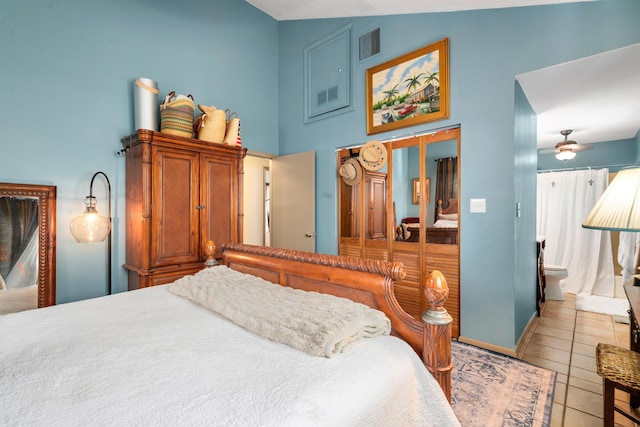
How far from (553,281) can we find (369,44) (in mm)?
3796

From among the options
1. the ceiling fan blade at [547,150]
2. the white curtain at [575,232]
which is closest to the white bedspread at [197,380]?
Answer: the white curtain at [575,232]

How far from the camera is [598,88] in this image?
267 cm

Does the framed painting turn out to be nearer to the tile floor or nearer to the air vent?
the air vent

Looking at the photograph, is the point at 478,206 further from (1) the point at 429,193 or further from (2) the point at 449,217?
(1) the point at 429,193

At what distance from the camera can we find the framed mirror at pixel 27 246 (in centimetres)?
222

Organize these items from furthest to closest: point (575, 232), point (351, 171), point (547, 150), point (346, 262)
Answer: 1. point (547, 150)
2. point (575, 232)
3. point (351, 171)
4. point (346, 262)

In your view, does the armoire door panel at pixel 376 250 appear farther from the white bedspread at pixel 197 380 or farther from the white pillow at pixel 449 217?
the white bedspread at pixel 197 380

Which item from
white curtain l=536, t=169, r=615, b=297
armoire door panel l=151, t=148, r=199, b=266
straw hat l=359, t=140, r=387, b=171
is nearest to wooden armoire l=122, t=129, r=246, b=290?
armoire door panel l=151, t=148, r=199, b=266

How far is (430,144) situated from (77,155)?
10.4 feet

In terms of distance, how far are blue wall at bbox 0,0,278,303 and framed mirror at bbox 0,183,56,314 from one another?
0.11 metres

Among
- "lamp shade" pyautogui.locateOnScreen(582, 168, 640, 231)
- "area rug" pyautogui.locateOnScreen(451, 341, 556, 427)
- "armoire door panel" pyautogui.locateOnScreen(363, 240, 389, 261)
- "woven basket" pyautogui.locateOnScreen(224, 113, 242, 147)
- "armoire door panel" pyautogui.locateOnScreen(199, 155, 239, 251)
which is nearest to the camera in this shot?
"lamp shade" pyautogui.locateOnScreen(582, 168, 640, 231)

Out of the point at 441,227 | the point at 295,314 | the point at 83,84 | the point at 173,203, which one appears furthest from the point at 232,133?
the point at 295,314

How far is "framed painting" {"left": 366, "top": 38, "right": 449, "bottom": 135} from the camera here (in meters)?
2.80

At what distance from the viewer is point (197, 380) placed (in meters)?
0.88
